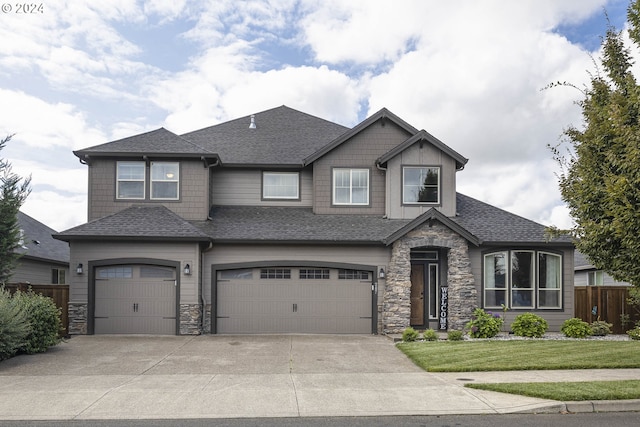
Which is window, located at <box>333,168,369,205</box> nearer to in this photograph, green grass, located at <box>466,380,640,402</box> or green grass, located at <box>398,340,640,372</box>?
green grass, located at <box>398,340,640,372</box>

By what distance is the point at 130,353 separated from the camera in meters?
14.8

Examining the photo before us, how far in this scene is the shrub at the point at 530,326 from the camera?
17578 mm

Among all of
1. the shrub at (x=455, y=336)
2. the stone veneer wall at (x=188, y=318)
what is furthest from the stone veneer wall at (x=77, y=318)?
the shrub at (x=455, y=336)

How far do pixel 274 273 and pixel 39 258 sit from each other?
411 inches

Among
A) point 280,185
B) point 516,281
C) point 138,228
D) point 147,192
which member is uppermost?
point 280,185

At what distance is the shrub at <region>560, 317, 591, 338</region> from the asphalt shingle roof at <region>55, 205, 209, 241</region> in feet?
37.7

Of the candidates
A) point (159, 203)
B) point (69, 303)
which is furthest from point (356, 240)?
point (69, 303)

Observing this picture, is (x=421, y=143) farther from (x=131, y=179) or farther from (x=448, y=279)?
(x=131, y=179)

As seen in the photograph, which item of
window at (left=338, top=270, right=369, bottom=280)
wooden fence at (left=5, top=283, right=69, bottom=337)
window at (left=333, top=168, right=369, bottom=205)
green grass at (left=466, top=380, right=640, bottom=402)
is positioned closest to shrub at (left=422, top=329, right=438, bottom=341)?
window at (left=338, top=270, right=369, bottom=280)

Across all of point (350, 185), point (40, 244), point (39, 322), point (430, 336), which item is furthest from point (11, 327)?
point (40, 244)

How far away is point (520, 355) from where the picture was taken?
13812 mm

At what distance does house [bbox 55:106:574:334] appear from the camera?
18.3m

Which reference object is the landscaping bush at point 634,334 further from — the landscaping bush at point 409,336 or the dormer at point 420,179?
the landscaping bush at point 409,336

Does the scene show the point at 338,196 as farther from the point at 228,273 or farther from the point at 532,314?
the point at 532,314
